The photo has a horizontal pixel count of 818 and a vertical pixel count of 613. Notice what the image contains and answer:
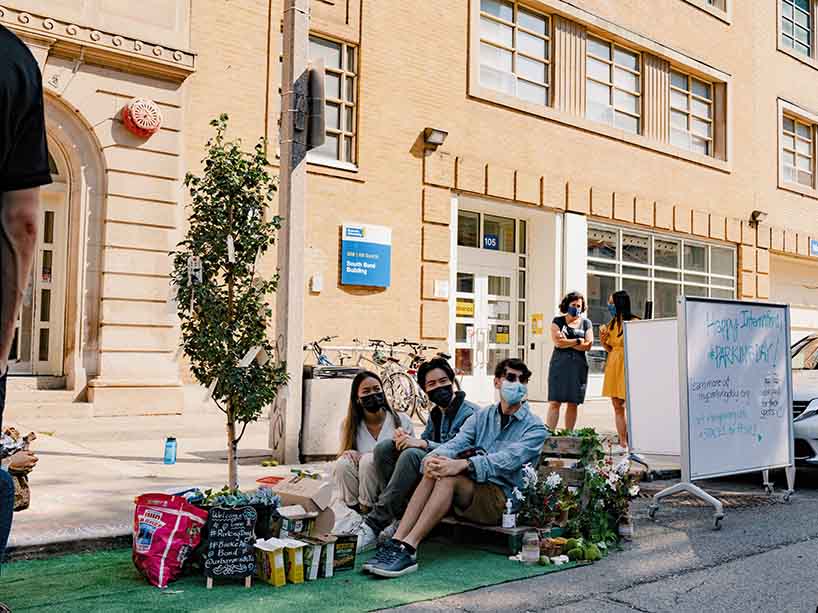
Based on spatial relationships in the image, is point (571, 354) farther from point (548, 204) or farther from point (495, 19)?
point (495, 19)

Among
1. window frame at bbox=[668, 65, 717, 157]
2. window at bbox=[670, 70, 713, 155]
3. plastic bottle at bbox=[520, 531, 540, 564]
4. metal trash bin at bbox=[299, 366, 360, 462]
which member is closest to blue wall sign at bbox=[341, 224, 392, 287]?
metal trash bin at bbox=[299, 366, 360, 462]

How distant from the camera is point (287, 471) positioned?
847cm

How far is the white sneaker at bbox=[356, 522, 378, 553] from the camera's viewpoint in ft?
18.9

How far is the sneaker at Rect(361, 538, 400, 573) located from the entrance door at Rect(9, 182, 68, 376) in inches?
285

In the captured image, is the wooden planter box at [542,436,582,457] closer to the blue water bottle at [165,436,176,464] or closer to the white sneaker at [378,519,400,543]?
the white sneaker at [378,519,400,543]

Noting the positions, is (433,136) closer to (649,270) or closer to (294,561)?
(649,270)

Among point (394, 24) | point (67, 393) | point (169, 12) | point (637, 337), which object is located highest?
point (394, 24)

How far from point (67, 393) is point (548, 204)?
31.5 feet

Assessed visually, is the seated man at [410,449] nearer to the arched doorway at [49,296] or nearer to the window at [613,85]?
the arched doorway at [49,296]

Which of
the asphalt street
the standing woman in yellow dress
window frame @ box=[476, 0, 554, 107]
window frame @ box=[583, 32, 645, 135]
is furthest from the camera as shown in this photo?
window frame @ box=[583, 32, 645, 135]

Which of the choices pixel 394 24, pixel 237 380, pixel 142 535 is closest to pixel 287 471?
pixel 237 380

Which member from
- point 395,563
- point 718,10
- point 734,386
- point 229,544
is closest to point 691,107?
point 718,10

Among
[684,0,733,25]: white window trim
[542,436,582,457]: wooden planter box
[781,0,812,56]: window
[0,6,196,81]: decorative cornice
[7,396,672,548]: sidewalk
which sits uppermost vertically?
[781,0,812,56]: window

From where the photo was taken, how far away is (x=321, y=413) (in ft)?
30.0
